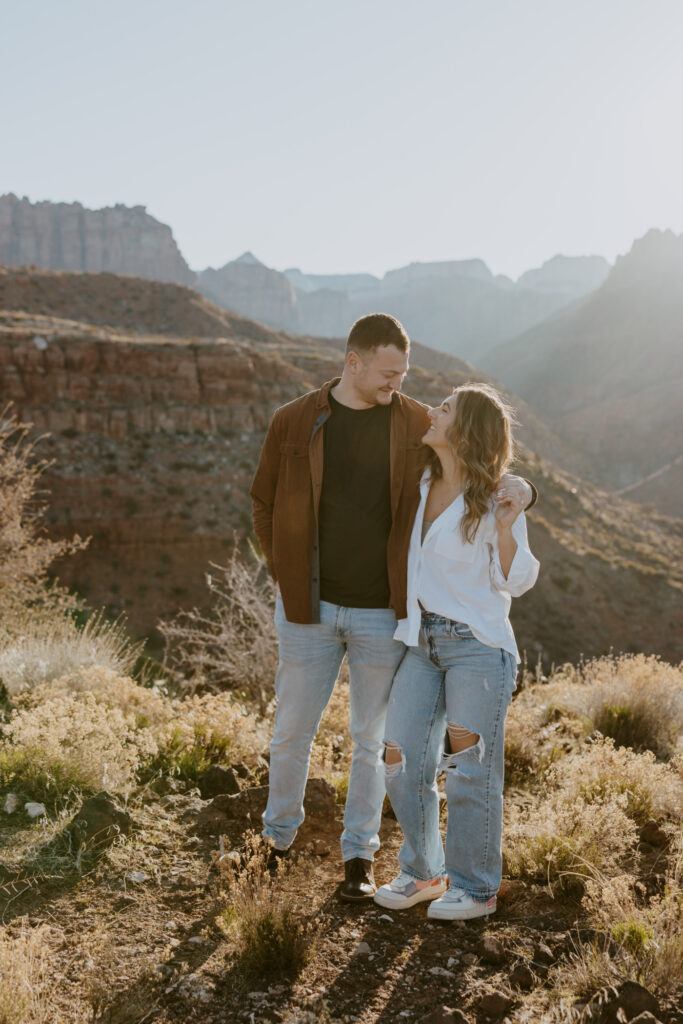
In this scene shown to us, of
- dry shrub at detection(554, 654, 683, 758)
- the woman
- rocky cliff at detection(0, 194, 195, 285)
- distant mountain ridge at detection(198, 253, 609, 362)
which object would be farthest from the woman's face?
distant mountain ridge at detection(198, 253, 609, 362)

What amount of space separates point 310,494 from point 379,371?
1.87 feet

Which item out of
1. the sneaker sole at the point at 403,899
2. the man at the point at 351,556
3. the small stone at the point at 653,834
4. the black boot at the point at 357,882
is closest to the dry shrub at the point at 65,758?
the man at the point at 351,556

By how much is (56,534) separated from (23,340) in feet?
30.4

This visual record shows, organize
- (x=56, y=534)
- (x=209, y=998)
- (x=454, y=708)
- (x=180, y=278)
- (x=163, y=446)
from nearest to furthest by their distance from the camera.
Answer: (x=209, y=998) → (x=454, y=708) → (x=56, y=534) → (x=163, y=446) → (x=180, y=278)

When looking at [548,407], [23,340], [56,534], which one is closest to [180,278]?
[548,407]

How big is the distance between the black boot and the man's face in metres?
1.87

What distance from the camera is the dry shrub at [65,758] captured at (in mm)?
3736

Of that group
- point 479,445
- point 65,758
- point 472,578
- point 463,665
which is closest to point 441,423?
point 479,445

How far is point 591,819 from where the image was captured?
3291 millimetres

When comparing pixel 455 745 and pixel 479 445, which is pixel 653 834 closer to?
pixel 455 745

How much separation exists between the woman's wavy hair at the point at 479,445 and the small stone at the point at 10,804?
249cm

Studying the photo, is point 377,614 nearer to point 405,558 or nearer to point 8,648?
point 405,558

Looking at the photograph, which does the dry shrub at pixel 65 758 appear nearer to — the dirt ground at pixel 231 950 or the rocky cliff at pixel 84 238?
the dirt ground at pixel 231 950

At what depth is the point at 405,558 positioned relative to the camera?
3.02 meters
